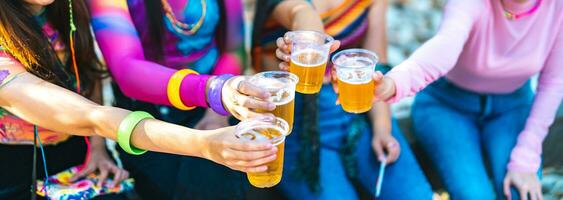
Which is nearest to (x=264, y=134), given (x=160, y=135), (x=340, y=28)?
(x=160, y=135)

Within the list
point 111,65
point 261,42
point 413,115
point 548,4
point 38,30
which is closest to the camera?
point 38,30

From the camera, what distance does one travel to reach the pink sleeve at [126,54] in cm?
219

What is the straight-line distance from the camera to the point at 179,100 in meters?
2.09

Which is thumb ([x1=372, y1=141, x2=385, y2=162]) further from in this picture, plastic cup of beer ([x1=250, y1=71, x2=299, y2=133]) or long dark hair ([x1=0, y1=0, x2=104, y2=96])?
long dark hair ([x1=0, y1=0, x2=104, y2=96])

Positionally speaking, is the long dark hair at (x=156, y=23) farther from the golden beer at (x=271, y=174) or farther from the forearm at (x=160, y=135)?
→ the golden beer at (x=271, y=174)

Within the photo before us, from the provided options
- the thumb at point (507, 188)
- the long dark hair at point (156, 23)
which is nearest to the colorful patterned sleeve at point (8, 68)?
the long dark hair at point (156, 23)

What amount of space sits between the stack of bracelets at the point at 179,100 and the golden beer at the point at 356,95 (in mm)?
395

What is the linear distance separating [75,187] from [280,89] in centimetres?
90

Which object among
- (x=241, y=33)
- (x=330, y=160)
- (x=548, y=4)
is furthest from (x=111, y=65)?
(x=548, y=4)

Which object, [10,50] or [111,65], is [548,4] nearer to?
[111,65]

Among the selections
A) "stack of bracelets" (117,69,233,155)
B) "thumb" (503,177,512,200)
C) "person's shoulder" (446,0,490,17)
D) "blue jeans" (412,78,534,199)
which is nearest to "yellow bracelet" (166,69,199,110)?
"stack of bracelets" (117,69,233,155)

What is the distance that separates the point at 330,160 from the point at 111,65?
0.97 metres

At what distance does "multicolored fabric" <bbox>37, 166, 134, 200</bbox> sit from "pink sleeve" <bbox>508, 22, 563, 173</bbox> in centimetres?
158

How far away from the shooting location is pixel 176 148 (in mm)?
1771
